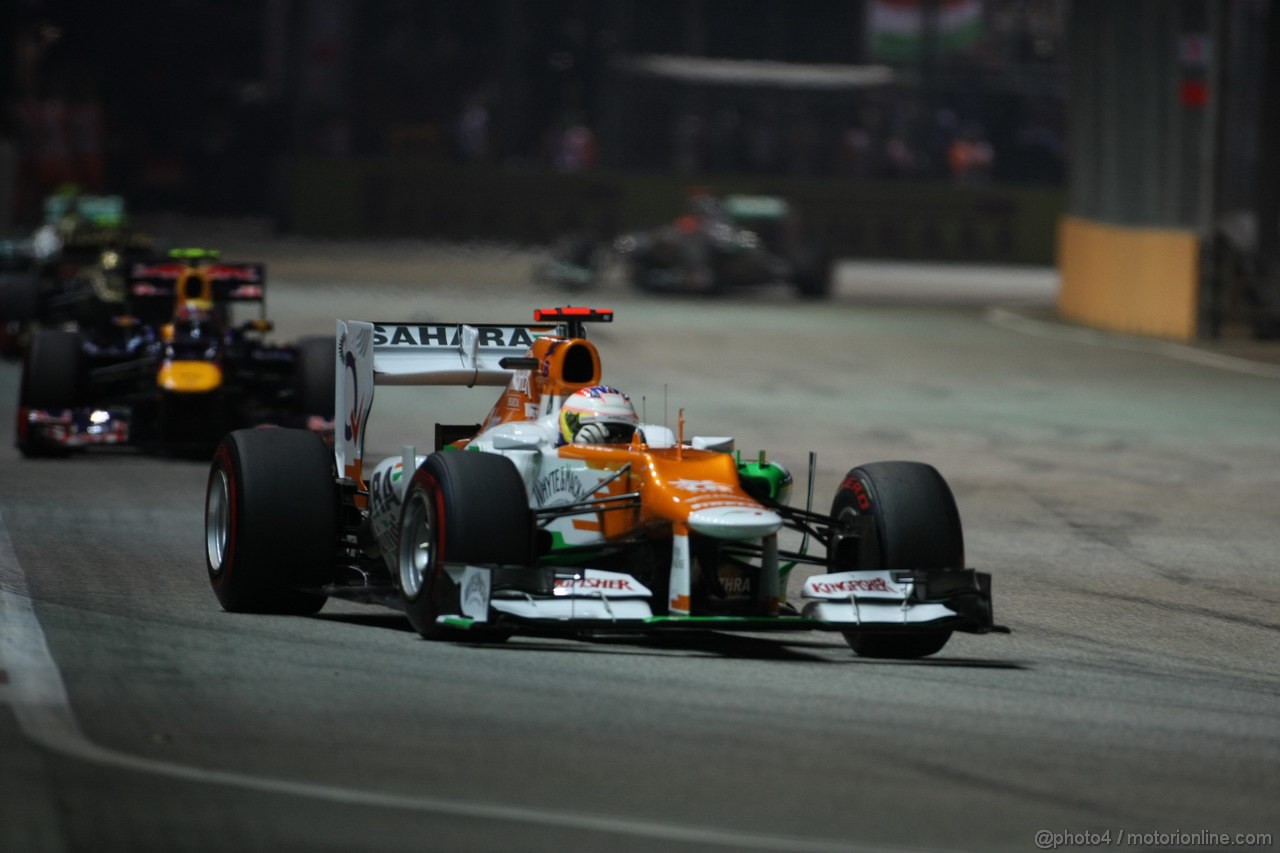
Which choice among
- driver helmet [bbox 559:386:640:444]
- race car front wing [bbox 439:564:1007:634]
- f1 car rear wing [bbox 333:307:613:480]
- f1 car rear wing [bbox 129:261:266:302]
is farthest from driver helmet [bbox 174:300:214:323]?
race car front wing [bbox 439:564:1007:634]

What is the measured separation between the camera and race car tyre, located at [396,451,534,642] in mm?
8586

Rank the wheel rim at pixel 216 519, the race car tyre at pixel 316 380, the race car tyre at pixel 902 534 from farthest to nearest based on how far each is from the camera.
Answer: the race car tyre at pixel 316 380 → the wheel rim at pixel 216 519 → the race car tyre at pixel 902 534

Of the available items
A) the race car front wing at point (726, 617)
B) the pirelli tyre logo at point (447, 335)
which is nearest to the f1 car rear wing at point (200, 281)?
the pirelli tyre logo at point (447, 335)

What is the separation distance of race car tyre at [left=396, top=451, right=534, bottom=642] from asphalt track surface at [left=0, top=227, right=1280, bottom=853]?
7.7 inches

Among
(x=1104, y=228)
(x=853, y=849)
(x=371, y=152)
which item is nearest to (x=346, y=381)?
(x=853, y=849)

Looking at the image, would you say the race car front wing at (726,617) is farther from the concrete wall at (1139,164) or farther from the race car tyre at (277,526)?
the concrete wall at (1139,164)

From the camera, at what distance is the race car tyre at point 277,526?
31.1ft

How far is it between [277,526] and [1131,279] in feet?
73.3

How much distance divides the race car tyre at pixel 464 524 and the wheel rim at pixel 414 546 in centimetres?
2

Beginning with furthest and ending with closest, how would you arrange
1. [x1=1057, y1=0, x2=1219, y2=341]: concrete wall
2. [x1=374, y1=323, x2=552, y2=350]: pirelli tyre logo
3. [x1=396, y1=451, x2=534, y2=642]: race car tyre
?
[x1=1057, y1=0, x2=1219, y2=341]: concrete wall
[x1=374, y1=323, x2=552, y2=350]: pirelli tyre logo
[x1=396, y1=451, x2=534, y2=642]: race car tyre

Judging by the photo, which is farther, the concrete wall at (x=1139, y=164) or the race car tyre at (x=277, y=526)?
the concrete wall at (x=1139, y=164)

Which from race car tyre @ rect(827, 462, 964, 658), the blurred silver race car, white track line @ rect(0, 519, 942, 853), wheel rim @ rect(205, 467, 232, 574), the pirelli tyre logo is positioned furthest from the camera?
the blurred silver race car

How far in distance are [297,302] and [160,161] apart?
21446 millimetres

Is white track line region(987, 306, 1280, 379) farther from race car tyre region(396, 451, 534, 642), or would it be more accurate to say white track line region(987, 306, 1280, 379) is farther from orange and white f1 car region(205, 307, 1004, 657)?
race car tyre region(396, 451, 534, 642)
